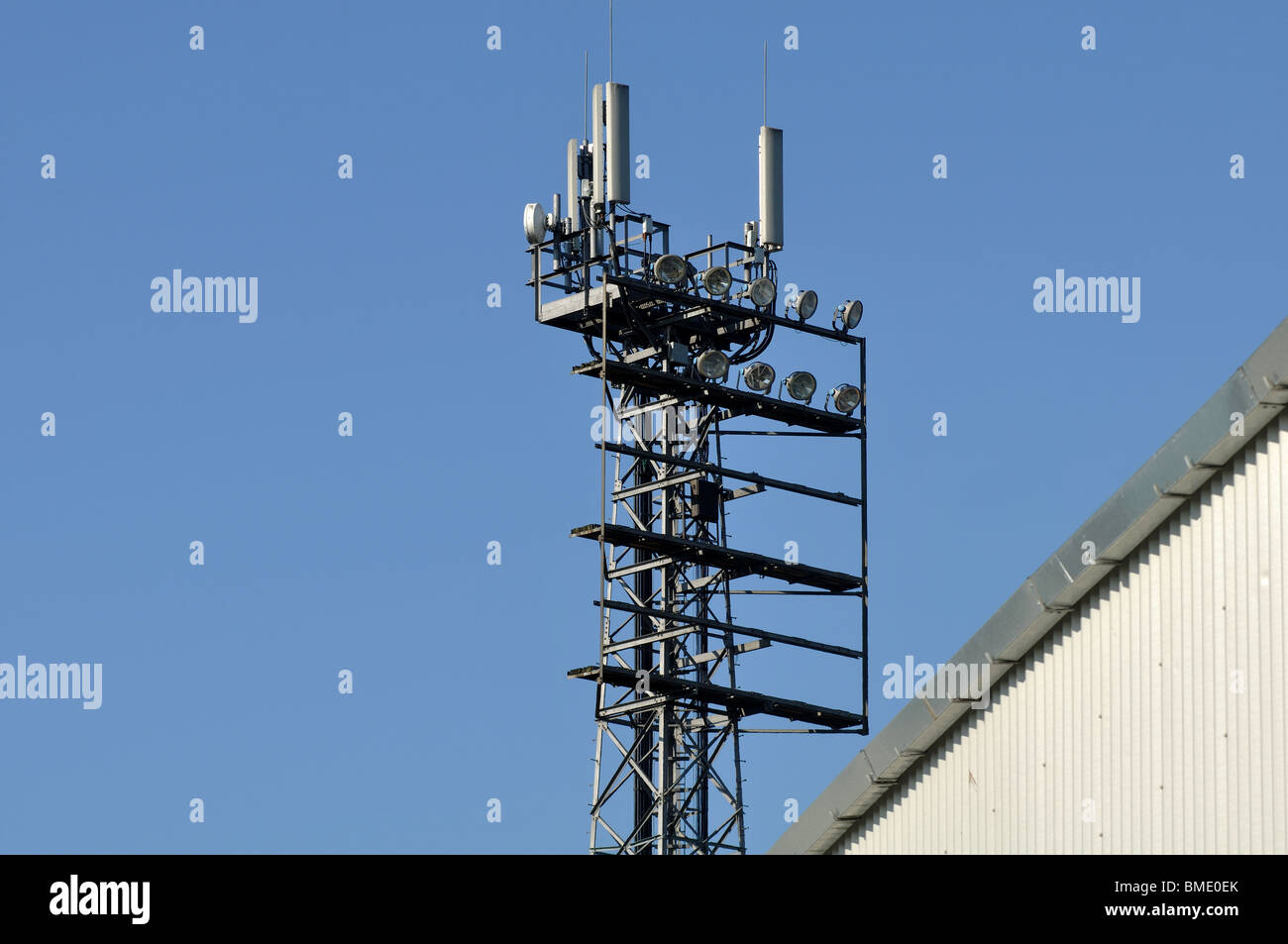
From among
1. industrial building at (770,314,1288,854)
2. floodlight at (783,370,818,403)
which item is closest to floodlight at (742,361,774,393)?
floodlight at (783,370,818,403)

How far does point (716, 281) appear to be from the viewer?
6544 cm

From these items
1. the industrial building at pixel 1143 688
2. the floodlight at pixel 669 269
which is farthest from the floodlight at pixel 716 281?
the industrial building at pixel 1143 688

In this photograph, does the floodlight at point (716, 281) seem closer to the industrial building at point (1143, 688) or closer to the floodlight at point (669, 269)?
the floodlight at point (669, 269)

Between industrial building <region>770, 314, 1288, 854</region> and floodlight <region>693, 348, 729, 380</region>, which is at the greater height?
floodlight <region>693, 348, 729, 380</region>

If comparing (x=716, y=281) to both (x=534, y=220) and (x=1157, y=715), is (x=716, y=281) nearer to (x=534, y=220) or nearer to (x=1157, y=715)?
(x=534, y=220)

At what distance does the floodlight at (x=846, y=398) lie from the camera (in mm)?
67688

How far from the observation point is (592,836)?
63031mm

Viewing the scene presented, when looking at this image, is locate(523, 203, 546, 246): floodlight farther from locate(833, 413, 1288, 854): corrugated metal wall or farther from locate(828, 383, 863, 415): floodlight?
locate(833, 413, 1288, 854): corrugated metal wall

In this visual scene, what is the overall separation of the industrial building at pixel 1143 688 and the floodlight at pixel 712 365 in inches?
1270

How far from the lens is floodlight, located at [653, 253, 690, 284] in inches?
2559

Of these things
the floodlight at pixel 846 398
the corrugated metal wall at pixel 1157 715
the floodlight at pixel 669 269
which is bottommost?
the corrugated metal wall at pixel 1157 715

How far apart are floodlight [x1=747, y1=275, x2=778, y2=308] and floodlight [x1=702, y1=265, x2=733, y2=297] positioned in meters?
1.14
